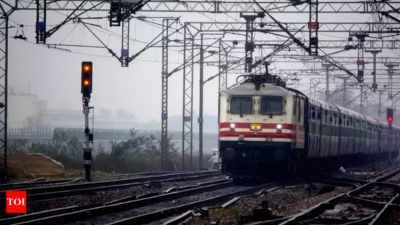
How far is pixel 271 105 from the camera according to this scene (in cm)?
2148

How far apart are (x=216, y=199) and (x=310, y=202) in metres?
2.39

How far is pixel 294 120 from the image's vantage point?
21.7 metres

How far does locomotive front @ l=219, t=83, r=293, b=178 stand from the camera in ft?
69.5

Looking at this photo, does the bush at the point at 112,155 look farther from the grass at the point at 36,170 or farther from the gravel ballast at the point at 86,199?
the gravel ballast at the point at 86,199

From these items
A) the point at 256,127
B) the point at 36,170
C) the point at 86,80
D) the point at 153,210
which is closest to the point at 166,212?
the point at 153,210

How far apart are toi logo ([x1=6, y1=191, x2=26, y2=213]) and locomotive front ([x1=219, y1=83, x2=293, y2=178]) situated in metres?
8.28

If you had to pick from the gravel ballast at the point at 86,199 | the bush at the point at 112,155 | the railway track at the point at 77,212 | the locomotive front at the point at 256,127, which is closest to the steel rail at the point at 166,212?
the railway track at the point at 77,212

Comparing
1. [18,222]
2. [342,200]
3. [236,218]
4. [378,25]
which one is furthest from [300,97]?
[378,25]

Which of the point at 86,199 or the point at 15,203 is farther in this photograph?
the point at 86,199

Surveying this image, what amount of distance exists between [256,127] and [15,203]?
9706 millimetres

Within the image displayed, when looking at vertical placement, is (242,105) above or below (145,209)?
above

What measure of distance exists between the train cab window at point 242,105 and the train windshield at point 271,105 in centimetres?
42

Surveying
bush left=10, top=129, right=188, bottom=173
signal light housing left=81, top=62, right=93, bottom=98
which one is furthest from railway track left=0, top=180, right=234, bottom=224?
bush left=10, top=129, right=188, bottom=173

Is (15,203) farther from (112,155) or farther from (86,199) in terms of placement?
(112,155)
